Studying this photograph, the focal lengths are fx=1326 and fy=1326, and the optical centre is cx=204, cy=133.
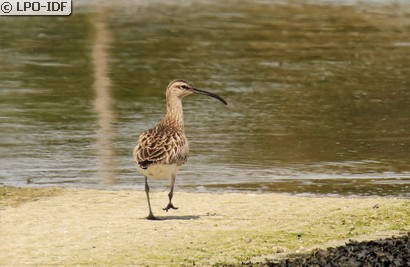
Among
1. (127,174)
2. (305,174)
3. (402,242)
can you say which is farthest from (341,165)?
(402,242)

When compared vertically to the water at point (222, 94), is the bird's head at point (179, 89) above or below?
above

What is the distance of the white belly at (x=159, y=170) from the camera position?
11.4 meters

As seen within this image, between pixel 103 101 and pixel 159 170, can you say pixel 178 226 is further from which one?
pixel 103 101

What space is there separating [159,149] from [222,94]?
7.81 m

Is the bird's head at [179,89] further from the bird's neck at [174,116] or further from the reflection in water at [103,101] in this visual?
the reflection in water at [103,101]

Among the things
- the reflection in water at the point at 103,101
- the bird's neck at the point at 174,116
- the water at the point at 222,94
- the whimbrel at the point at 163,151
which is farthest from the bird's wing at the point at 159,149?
the reflection in water at the point at 103,101

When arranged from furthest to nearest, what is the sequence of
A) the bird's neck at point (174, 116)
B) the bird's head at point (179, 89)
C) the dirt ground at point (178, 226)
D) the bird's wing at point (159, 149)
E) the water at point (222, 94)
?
the water at point (222, 94) < the bird's head at point (179, 89) < the bird's neck at point (174, 116) < the bird's wing at point (159, 149) < the dirt ground at point (178, 226)

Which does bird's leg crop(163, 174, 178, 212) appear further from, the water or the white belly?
the water

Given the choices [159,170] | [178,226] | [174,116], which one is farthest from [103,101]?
[178,226]

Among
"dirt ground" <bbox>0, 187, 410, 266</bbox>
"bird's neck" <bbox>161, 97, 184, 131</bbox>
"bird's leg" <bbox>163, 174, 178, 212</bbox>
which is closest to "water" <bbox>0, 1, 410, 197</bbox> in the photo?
"dirt ground" <bbox>0, 187, 410, 266</bbox>

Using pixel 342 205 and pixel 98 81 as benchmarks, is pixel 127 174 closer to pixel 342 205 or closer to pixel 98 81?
pixel 342 205

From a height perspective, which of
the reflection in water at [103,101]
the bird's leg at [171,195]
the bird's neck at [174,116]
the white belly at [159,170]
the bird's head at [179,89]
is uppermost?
the bird's head at [179,89]

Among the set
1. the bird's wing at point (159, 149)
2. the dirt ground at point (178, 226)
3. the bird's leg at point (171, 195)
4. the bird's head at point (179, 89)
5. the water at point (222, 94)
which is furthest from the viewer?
the water at point (222, 94)

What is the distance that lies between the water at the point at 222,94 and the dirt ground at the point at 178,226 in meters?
0.87
